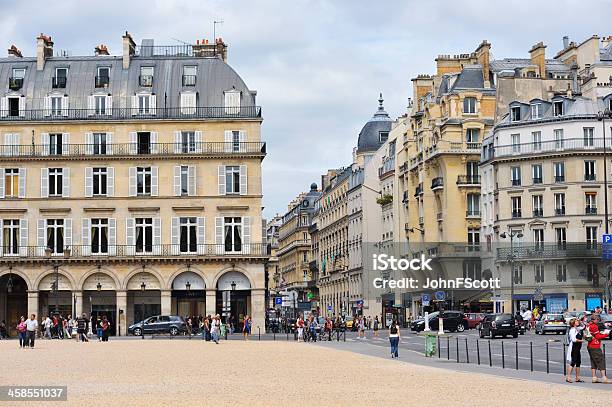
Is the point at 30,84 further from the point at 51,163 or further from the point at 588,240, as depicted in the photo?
the point at 588,240

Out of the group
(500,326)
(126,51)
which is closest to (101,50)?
(126,51)

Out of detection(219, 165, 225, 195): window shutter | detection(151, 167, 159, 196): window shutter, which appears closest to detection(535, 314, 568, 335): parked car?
detection(219, 165, 225, 195): window shutter

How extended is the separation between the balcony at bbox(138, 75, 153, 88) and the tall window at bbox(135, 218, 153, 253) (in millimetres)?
10879

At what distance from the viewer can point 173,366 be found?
127ft

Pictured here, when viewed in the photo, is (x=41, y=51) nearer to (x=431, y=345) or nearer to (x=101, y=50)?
(x=101, y=50)

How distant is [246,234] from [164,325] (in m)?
10.8

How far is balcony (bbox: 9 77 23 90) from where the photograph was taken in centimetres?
8975

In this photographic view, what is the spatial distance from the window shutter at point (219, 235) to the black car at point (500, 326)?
2802 centimetres

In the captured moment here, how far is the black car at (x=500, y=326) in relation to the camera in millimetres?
62188

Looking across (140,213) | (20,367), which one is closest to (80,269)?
(140,213)

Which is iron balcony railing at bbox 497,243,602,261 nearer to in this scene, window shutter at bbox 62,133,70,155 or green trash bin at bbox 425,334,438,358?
window shutter at bbox 62,133,70,155

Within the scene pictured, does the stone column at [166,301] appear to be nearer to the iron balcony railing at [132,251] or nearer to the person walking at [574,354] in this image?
the iron balcony railing at [132,251]

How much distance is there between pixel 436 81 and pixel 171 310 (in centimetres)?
3690

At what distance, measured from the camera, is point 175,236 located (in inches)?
3408
